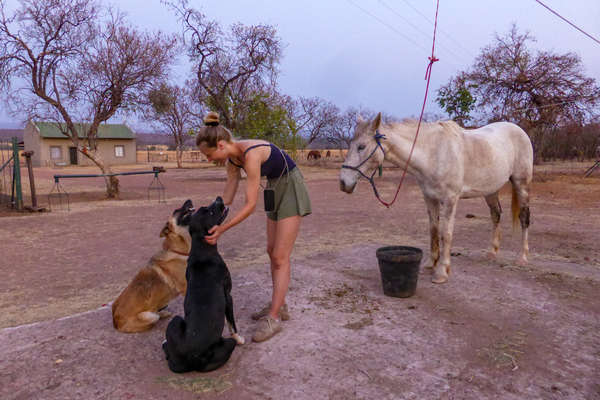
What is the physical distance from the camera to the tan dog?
10.8 ft

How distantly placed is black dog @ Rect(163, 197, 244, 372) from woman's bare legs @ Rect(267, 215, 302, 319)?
1.64ft

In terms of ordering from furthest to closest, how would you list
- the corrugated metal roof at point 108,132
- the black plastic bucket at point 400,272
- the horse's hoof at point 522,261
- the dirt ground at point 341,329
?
1. the corrugated metal roof at point 108,132
2. the horse's hoof at point 522,261
3. the black plastic bucket at point 400,272
4. the dirt ground at point 341,329

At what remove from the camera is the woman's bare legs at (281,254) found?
125 inches

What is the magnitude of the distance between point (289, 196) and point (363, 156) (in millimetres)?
1506

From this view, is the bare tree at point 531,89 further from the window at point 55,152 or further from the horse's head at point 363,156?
the window at point 55,152

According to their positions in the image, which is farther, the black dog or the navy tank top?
the navy tank top

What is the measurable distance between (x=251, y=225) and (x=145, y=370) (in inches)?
250

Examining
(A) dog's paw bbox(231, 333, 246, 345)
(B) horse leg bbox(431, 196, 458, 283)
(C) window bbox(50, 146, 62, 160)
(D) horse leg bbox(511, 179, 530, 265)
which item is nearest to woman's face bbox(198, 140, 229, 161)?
(A) dog's paw bbox(231, 333, 246, 345)

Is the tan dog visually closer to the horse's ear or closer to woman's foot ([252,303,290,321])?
woman's foot ([252,303,290,321])

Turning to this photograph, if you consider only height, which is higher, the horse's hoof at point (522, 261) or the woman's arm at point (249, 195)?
the woman's arm at point (249, 195)

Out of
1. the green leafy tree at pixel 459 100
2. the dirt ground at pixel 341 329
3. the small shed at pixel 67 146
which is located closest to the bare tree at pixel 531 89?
the green leafy tree at pixel 459 100

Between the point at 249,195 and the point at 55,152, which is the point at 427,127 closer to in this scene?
the point at 249,195

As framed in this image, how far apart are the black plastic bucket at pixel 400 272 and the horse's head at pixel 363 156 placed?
903 mm

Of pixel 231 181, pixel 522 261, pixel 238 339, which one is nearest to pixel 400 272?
pixel 238 339
